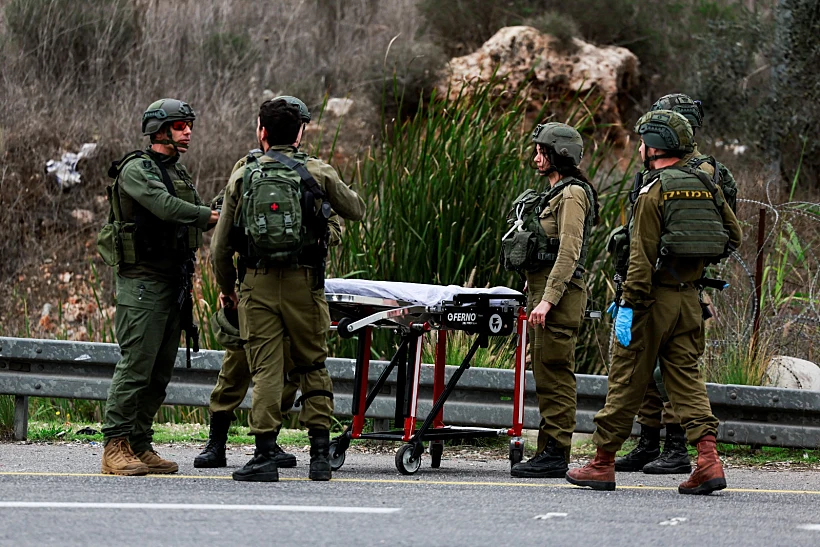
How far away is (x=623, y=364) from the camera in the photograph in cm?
638

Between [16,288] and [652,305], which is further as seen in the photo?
[16,288]

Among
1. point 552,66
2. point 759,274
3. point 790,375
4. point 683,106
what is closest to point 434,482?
point 683,106

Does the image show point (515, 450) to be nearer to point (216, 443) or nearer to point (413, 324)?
point (413, 324)

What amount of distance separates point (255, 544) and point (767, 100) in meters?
17.5

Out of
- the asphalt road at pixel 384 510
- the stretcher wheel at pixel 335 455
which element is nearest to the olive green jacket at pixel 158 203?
the asphalt road at pixel 384 510

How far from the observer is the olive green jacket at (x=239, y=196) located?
6.34 m

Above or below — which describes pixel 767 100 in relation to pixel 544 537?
above

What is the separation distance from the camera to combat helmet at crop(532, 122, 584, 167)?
22.6 ft

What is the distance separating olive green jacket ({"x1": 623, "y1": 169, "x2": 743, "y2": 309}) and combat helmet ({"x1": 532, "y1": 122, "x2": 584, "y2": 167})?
67cm

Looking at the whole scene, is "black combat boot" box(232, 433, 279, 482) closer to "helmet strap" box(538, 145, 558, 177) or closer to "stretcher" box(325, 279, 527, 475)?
"stretcher" box(325, 279, 527, 475)

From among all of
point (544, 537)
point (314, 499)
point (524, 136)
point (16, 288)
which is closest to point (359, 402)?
point (314, 499)

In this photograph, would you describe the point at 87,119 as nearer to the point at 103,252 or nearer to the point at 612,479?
the point at 103,252

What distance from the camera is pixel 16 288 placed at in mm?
16359

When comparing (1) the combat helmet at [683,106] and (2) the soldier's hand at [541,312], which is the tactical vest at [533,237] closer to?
(2) the soldier's hand at [541,312]
